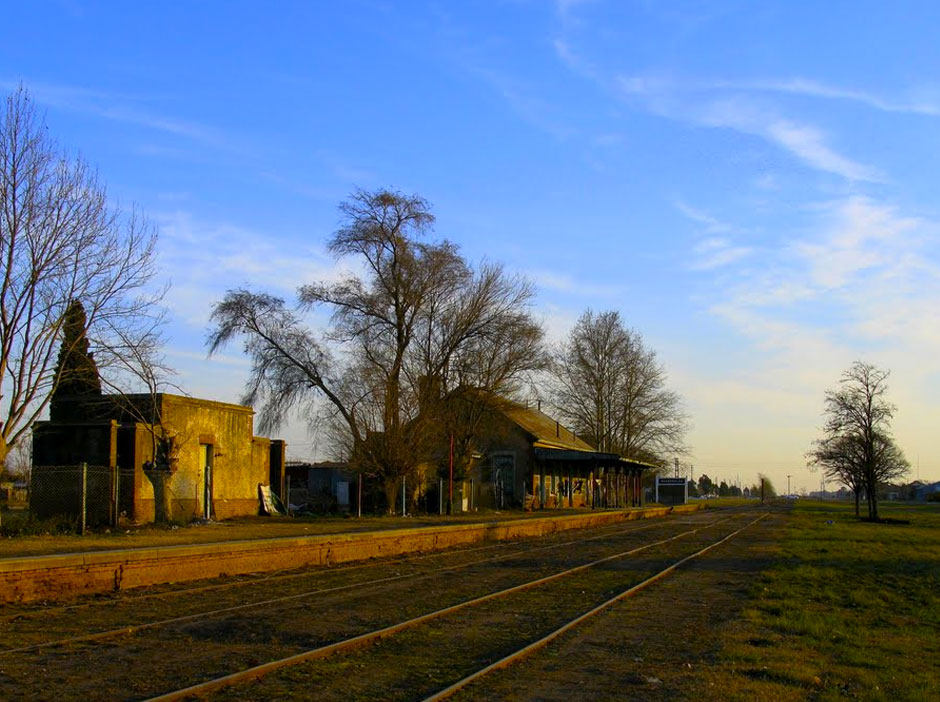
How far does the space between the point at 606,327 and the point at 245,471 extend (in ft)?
120

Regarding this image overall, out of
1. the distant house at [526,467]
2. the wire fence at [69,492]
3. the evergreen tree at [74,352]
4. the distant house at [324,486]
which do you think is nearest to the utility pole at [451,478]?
the distant house at [324,486]

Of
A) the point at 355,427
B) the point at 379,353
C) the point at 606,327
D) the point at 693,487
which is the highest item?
the point at 606,327

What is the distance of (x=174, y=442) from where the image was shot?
25.7m

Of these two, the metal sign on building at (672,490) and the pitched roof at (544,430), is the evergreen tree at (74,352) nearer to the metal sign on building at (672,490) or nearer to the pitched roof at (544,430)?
the pitched roof at (544,430)

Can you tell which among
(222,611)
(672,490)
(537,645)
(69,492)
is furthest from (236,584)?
(672,490)

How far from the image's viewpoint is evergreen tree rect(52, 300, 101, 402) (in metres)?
21.1

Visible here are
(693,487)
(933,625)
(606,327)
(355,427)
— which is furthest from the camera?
(693,487)

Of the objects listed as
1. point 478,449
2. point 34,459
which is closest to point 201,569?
point 34,459

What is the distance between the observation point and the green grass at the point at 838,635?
8.12 m

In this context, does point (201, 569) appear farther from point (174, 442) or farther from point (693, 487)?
point (693, 487)

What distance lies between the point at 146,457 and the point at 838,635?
21001 mm

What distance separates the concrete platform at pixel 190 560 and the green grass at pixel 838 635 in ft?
29.7

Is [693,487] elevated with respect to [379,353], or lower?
lower

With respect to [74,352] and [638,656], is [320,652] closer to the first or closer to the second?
[638,656]
